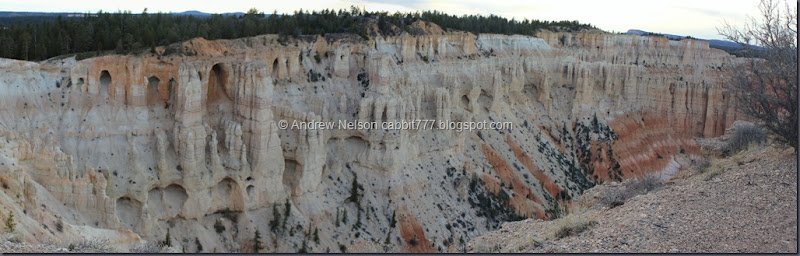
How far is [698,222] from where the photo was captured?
13.9 metres

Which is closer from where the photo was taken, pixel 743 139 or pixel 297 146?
pixel 743 139

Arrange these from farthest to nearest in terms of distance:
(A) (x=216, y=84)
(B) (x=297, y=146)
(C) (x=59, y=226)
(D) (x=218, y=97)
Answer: (B) (x=297, y=146)
(A) (x=216, y=84)
(D) (x=218, y=97)
(C) (x=59, y=226)

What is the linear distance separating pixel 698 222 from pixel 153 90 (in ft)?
79.7

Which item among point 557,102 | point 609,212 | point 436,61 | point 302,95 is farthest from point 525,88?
point 609,212

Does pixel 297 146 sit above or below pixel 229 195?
above

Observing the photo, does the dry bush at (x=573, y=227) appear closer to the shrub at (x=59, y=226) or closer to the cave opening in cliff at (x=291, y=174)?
the shrub at (x=59, y=226)

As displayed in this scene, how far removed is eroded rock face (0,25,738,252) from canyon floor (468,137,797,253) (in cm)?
1205

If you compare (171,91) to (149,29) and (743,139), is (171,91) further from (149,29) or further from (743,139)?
(743,139)

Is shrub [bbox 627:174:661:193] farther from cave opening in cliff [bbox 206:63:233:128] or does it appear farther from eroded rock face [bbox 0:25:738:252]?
cave opening in cliff [bbox 206:63:233:128]

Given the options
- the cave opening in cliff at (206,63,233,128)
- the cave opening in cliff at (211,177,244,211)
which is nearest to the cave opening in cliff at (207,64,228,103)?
the cave opening in cliff at (206,63,233,128)

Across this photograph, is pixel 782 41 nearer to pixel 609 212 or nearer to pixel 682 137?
pixel 609 212

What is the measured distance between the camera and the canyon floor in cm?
1285

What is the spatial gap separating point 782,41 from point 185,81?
Answer: 74.8 feet

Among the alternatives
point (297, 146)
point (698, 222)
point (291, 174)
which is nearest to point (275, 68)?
point (297, 146)
